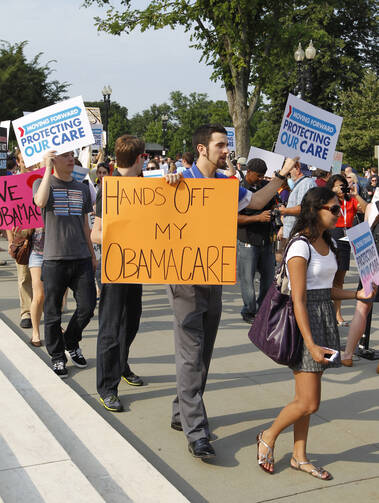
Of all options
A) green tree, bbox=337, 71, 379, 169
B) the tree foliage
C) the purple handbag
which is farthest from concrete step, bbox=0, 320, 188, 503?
the tree foliage

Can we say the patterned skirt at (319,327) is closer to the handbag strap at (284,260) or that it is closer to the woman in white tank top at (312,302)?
the woman in white tank top at (312,302)

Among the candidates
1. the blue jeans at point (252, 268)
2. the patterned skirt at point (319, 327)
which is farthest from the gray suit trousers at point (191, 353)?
the blue jeans at point (252, 268)

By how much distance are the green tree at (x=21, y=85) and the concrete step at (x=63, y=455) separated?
4582 centimetres

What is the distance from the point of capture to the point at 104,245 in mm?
3977

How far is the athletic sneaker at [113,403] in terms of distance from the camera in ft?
15.4

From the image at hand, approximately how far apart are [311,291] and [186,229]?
86cm

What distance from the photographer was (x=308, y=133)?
584cm

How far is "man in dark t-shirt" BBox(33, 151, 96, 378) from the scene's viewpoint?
17.7 ft

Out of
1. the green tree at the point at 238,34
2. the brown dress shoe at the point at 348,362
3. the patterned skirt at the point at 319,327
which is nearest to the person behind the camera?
the patterned skirt at the point at 319,327

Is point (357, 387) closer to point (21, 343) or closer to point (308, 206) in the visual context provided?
point (308, 206)

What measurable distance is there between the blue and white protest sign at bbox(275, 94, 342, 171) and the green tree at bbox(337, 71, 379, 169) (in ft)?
104

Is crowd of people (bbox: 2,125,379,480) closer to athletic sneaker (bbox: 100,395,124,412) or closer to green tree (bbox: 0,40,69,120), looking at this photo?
athletic sneaker (bbox: 100,395,124,412)

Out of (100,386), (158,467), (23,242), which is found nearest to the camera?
(158,467)

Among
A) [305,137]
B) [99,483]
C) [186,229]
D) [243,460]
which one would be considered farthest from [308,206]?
[305,137]
